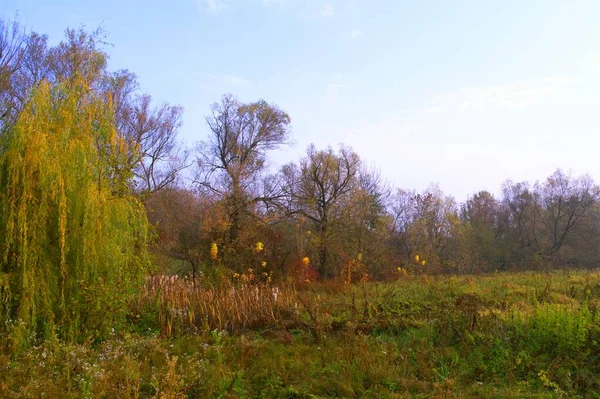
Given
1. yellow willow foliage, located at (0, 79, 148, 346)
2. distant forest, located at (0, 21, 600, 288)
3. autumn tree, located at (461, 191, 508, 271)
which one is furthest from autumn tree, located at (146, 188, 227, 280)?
autumn tree, located at (461, 191, 508, 271)

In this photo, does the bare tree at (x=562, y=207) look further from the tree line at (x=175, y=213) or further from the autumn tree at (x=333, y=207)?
the autumn tree at (x=333, y=207)

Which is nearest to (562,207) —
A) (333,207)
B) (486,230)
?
(486,230)

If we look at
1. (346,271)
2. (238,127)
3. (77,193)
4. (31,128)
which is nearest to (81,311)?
(77,193)

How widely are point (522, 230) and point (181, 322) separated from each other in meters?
40.9

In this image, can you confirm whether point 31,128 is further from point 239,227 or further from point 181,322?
Answer: point 239,227

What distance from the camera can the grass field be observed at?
5.60 m

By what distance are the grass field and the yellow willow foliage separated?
64cm

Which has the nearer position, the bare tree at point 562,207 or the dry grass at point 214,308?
Answer: the dry grass at point 214,308

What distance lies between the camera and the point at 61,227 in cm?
733

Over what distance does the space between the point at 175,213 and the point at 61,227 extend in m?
16.7

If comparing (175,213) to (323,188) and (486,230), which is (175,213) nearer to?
(323,188)

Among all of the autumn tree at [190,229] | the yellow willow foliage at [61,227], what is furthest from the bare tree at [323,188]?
the yellow willow foliage at [61,227]

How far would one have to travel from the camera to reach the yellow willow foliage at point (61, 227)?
709 cm

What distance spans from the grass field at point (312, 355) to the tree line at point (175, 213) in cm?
129
